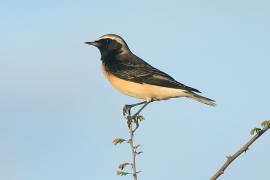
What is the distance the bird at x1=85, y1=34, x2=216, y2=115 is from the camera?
40.0ft

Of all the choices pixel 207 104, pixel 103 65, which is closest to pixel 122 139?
pixel 207 104

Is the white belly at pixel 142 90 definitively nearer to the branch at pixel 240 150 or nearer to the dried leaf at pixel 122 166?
the dried leaf at pixel 122 166

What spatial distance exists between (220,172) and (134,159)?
1588mm

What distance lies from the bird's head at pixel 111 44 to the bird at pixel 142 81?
0.54 m

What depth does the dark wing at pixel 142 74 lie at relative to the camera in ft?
40.9

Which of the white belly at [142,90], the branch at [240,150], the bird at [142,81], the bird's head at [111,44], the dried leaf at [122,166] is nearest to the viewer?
the branch at [240,150]

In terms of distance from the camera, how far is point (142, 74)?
1305 centimetres

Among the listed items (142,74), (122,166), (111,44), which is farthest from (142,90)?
(122,166)

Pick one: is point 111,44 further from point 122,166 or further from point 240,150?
point 240,150

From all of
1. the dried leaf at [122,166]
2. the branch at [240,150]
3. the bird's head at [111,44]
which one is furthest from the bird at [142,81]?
the branch at [240,150]

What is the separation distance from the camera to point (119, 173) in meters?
6.12

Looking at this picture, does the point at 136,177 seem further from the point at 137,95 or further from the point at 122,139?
the point at 137,95

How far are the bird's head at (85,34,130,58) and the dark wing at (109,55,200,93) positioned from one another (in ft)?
3.05

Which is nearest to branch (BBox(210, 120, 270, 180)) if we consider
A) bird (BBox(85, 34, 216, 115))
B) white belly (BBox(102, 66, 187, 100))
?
bird (BBox(85, 34, 216, 115))
